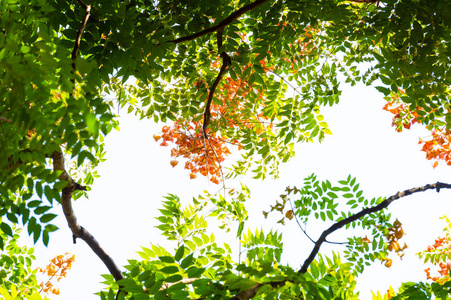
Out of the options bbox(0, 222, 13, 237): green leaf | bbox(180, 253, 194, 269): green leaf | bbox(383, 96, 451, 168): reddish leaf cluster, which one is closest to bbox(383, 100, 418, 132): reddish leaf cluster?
bbox(383, 96, 451, 168): reddish leaf cluster

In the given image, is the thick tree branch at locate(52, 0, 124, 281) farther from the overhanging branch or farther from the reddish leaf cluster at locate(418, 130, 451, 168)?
the reddish leaf cluster at locate(418, 130, 451, 168)

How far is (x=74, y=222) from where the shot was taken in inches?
93.2

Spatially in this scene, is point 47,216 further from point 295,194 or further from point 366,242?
point 366,242

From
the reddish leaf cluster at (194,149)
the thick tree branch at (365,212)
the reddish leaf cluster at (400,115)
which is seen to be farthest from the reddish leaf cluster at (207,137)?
the thick tree branch at (365,212)

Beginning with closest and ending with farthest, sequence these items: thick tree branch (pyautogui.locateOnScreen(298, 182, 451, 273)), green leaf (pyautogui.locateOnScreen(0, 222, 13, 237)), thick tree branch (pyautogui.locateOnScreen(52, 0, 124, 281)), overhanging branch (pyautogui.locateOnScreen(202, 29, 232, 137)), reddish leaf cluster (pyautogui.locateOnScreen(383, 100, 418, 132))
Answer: green leaf (pyautogui.locateOnScreen(0, 222, 13, 237)) → thick tree branch (pyautogui.locateOnScreen(298, 182, 451, 273)) → thick tree branch (pyautogui.locateOnScreen(52, 0, 124, 281)) → overhanging branch (pyautogui.locateOnScreen(202, 29, 232, 137)) → reddish leaf cluster (pyautogui.locateOnScreen(383, 100, 418, 132))

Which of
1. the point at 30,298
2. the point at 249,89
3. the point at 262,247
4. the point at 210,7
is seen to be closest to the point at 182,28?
the point at 210,7

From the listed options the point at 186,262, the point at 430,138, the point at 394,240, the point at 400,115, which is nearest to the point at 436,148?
the point at 430,138

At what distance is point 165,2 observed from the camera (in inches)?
105

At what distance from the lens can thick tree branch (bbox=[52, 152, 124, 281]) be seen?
225 cm

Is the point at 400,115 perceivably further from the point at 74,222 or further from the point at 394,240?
the point at 74,222

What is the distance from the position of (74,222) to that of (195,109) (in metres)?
1.75

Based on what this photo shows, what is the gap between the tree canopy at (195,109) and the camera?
4.60ft

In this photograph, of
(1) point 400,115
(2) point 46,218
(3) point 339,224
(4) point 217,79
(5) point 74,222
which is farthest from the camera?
(1) point 400,115

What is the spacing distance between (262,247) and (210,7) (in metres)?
1.78
